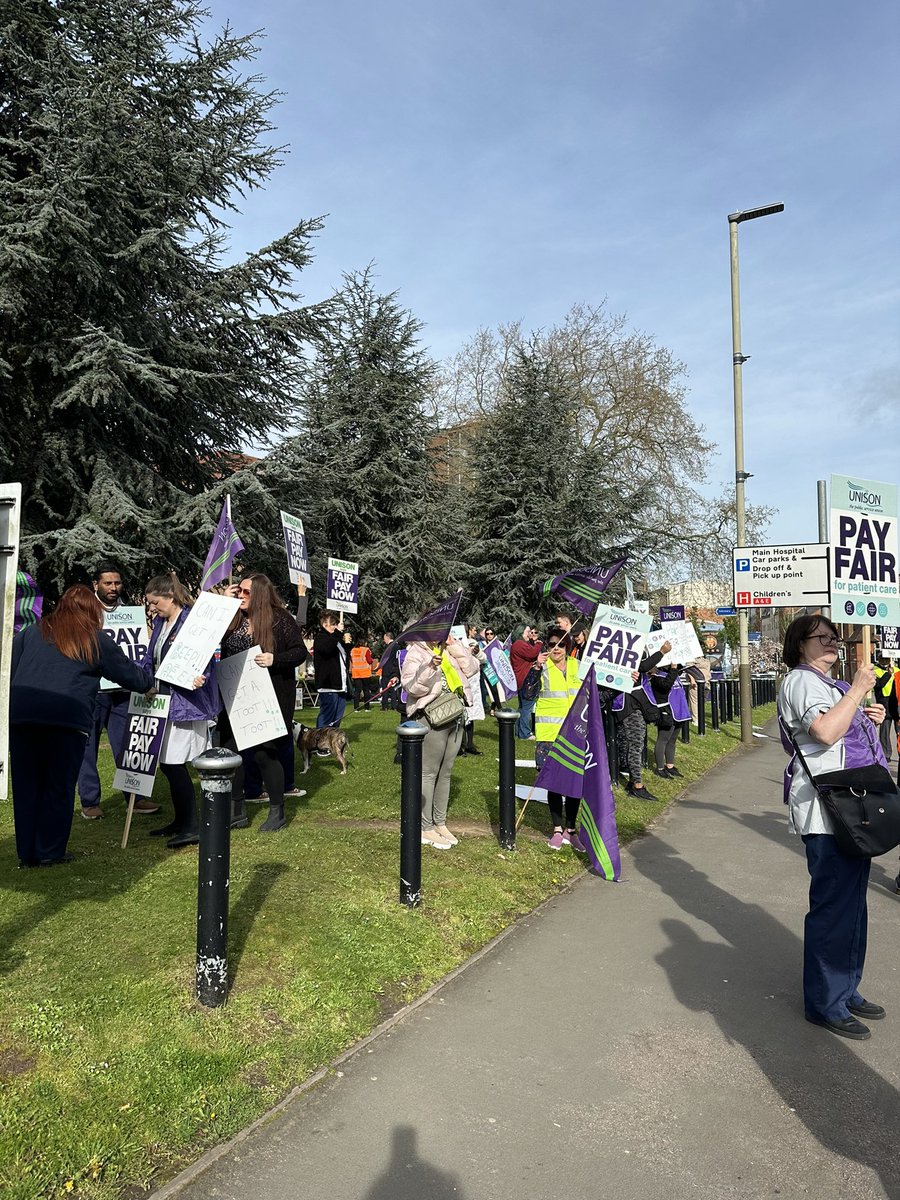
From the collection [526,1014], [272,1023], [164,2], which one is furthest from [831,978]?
[164,2]

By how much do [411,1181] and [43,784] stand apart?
398 cm

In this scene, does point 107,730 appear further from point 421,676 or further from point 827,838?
point 827,838

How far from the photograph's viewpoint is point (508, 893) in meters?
6.36

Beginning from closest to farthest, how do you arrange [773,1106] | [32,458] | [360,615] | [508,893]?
[773,1106]
[508,893]
[32,458]
[360,615]

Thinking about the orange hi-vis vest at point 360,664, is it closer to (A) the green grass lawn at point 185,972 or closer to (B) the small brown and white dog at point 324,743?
(B) the small brown and white dog at point 324,743

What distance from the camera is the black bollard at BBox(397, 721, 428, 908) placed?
5672 millimetres

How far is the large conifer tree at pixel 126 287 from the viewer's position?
1413 centimetres

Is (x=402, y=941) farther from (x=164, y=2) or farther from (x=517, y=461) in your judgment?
(x=517, y=461)

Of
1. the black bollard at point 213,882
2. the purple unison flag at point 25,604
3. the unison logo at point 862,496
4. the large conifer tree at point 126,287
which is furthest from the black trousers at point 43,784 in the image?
the large conifer tree at point 126,287

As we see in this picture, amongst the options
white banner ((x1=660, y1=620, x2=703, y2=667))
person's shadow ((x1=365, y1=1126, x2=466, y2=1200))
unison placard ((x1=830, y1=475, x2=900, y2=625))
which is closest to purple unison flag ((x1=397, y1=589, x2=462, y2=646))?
unison placard ((x1=830, y1=475, x2=900, y2=625))

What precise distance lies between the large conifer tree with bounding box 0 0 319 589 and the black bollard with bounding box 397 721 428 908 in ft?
32.2

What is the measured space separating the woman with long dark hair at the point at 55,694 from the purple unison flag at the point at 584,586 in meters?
4.07

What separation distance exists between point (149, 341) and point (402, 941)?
13.4m

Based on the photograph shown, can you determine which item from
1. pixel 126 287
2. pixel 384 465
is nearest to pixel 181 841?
pixel 126 287
